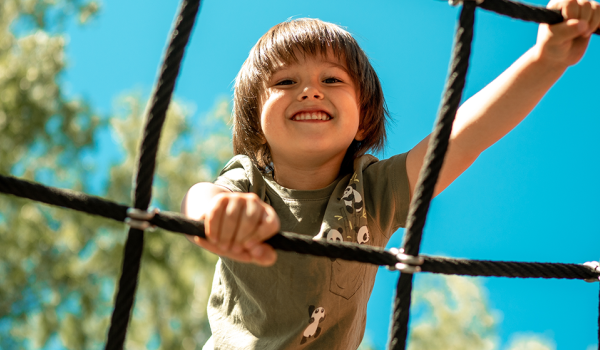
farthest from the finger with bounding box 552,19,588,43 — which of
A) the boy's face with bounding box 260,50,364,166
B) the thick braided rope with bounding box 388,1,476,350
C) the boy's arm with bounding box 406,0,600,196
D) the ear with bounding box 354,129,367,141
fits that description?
the ear with bounding box 354,129,367,141

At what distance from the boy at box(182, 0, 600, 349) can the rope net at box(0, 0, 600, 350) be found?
0.17 meters

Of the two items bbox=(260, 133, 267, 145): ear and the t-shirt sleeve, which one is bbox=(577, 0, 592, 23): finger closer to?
the t-shirt sleeve

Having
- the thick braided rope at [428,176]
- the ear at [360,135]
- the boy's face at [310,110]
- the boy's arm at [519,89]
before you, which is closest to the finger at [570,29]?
the boy's arm at [519,89]

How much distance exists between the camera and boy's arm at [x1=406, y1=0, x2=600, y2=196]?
76 cm

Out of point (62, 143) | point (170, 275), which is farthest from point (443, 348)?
point (62, 143)

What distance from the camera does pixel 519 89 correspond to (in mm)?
847

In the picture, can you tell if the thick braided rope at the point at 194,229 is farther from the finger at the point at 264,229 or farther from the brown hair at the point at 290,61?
the brown hair at the point at 290,61

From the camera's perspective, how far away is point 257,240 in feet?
1.99

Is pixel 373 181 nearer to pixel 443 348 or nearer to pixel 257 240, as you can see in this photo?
pixel 257 240

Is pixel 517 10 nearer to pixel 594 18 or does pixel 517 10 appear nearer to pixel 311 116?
pixel 594 18

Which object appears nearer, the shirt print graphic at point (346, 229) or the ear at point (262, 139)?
the shirt print graphic at point (346, 229)

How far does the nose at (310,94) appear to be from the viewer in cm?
107

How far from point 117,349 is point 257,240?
0.22 metres

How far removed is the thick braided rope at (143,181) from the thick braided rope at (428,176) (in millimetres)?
316
